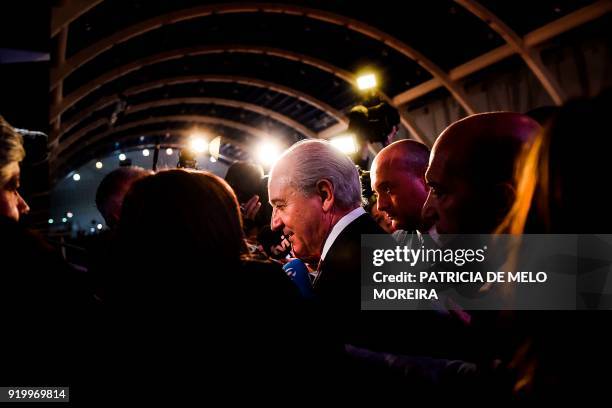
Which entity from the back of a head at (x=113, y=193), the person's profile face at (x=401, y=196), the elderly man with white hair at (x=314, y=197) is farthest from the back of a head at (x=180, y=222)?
the back of a head at (x=113, y=193)

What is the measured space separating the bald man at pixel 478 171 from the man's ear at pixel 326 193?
2.48ft

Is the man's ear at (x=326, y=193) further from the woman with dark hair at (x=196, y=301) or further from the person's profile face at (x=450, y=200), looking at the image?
the woman with dark hair at (x=196, y=301)

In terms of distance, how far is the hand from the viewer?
13.1 feet

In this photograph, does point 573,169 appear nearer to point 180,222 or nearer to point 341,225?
point 180,222

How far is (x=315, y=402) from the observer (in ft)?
4.95

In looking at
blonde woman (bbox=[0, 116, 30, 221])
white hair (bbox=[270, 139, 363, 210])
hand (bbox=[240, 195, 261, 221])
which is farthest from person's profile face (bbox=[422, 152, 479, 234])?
hand (bbox=[240, 195, 261, 221])

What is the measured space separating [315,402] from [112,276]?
0.87 meters

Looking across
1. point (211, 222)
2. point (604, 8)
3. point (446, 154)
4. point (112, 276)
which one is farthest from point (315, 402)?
point (604, 8)

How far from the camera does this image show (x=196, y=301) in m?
1.49

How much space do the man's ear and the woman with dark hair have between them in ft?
3.25

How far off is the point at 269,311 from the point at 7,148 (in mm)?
1403

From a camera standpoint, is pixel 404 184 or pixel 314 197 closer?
pixel 314 197

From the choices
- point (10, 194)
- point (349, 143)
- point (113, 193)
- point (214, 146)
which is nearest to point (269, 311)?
point (10, 194)

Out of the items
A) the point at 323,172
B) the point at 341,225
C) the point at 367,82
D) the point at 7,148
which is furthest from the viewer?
the point at 367,82
